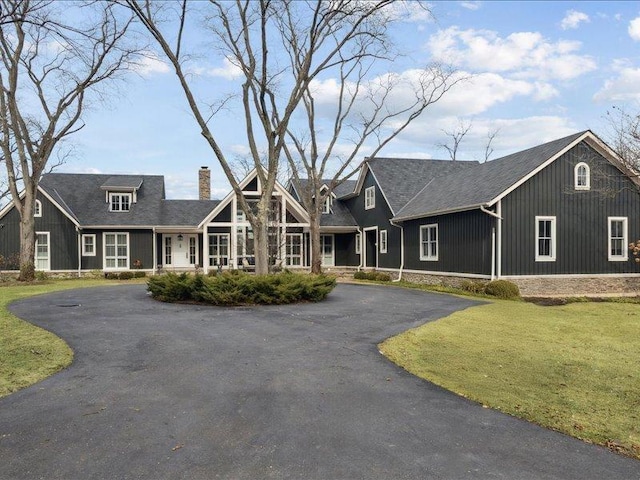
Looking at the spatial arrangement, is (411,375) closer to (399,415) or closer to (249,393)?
(399,415)

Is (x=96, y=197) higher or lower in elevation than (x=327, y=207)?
higher

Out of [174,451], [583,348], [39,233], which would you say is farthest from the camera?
[39,233]

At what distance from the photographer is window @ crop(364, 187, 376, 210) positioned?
99.3 feet

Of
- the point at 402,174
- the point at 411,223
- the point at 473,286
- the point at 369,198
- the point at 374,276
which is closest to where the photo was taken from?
the point at 473,286

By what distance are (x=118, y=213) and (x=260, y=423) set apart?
2852 centimetres

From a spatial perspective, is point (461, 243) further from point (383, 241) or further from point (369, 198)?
point (369, 198)

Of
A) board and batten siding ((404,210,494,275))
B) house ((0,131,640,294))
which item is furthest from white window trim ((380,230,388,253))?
board and batten siding ((404,210,494,275))

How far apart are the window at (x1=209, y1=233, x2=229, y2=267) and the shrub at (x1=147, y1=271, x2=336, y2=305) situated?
47.0 ft

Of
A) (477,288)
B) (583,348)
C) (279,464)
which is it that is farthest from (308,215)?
(279,464)

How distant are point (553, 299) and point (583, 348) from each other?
10.1m

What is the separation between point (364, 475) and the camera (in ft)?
12.9

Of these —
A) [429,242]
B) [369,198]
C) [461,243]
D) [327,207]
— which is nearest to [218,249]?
[327,207]

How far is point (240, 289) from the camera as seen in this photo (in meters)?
14.9

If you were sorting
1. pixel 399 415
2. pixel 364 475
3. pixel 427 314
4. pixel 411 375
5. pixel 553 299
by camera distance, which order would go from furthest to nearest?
pixel 553 299
pixel 427 314
pixel 411 375
pixel 399 415
pixel 364 475
